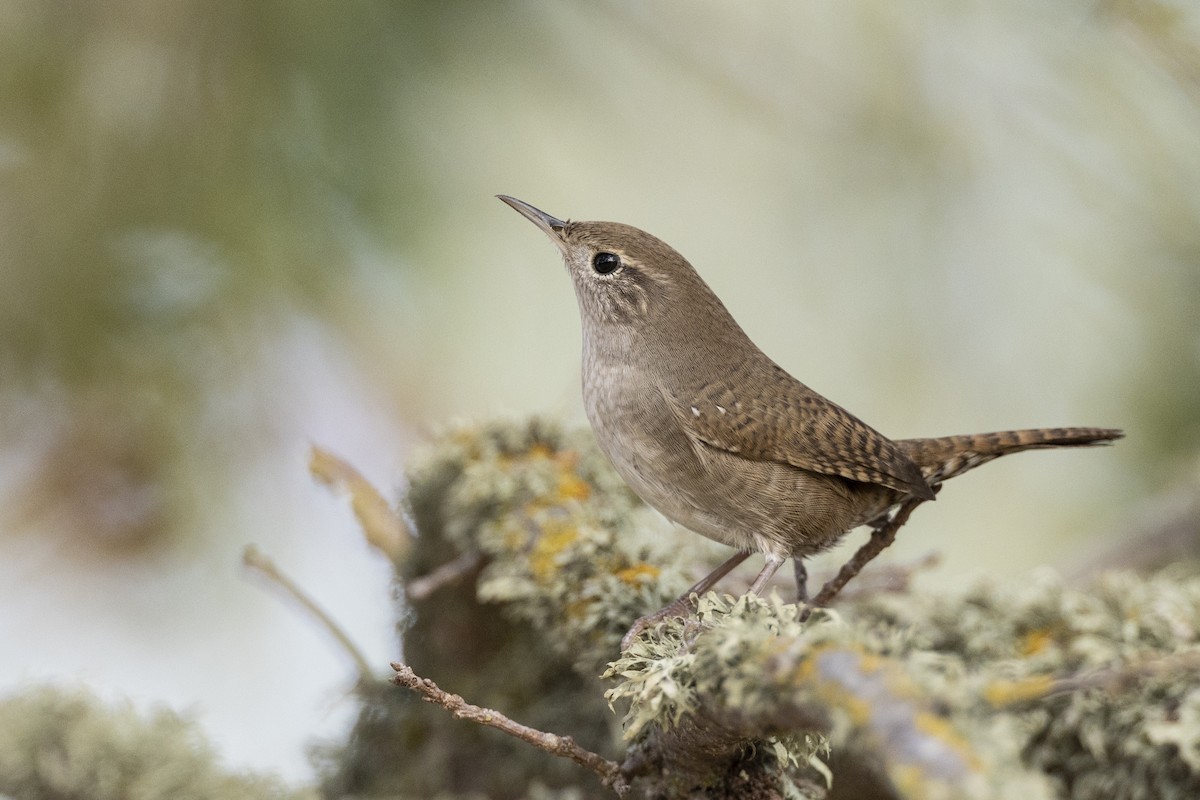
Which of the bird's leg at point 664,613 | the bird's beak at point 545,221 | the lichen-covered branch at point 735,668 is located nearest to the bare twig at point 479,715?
the lichen-covered branch at point 735,668

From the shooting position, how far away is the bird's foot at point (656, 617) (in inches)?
72.2

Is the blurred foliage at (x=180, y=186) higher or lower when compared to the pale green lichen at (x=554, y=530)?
higher

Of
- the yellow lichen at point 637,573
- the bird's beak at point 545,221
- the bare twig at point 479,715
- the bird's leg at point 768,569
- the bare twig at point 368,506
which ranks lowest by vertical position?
the bare twig at point 479,715

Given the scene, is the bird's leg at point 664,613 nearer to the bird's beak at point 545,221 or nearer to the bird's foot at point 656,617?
the bird's foot at point 656,617

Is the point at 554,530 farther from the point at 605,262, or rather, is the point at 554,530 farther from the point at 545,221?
the point at 545,221

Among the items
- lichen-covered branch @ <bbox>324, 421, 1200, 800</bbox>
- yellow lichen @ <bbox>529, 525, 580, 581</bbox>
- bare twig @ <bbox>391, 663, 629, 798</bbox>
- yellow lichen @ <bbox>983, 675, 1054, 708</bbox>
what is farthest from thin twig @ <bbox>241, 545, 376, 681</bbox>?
yellow lichen @ <bbox>983, 675, 1054, 708</bbox>

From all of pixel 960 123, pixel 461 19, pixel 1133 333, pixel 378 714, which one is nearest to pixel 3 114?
pixel 461 19

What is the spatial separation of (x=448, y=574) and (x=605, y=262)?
2.51 ft

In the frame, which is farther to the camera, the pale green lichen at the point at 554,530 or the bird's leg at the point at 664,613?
the pale green lichen at the point at 554,530

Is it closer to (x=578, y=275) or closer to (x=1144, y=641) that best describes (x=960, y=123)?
(x=578, y=275)

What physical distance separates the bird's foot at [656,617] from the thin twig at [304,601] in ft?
2.93

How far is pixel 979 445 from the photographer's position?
7.32 ft

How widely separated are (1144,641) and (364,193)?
2.19 metres

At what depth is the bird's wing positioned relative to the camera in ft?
6.80
